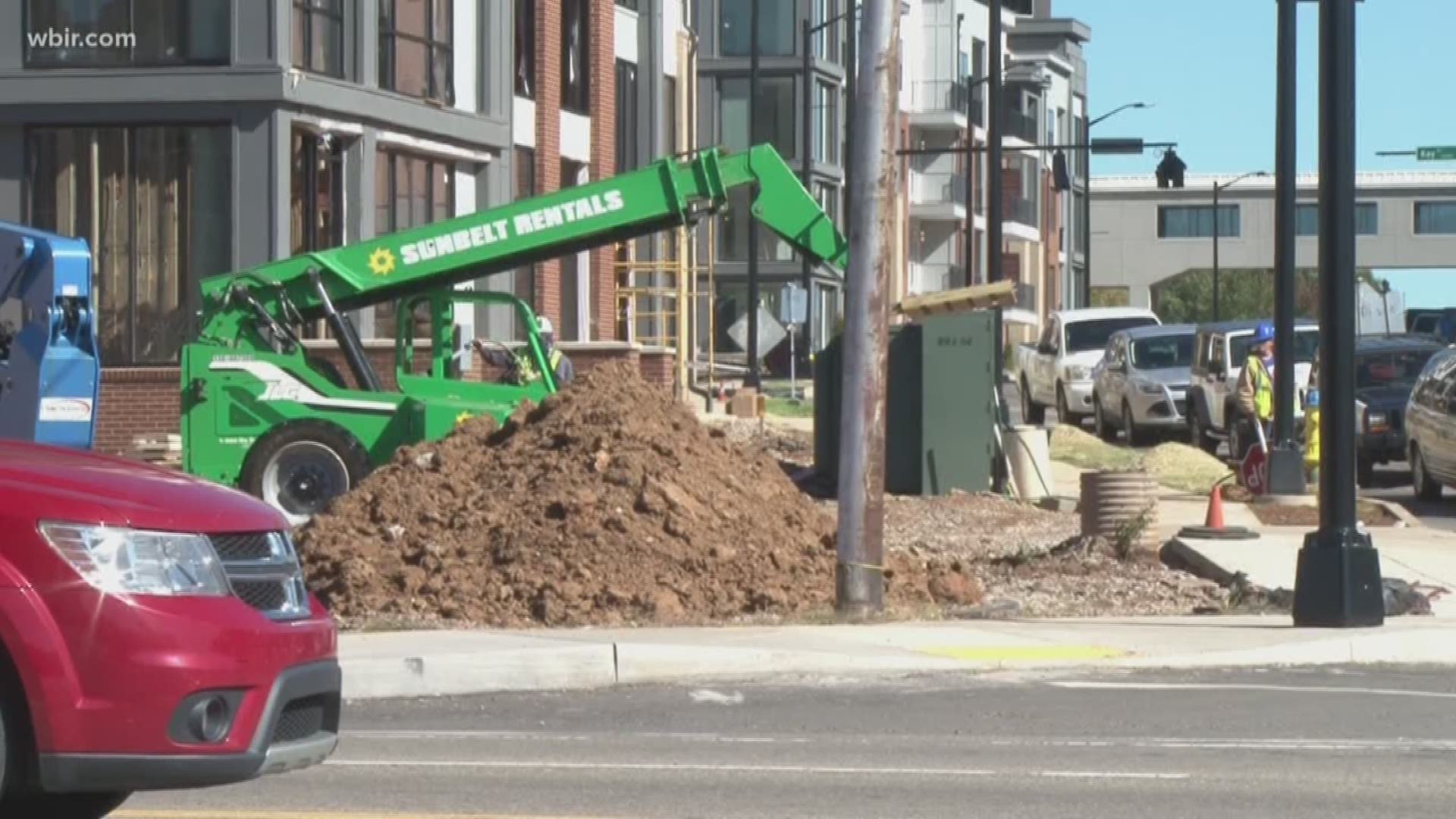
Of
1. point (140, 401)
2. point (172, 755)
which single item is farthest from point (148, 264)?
point (172, 755)

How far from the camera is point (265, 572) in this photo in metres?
7.40

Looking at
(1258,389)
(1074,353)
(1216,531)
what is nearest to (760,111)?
(1074,353)

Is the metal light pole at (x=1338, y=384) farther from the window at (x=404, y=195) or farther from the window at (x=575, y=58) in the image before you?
the window at (x=575, y=58)

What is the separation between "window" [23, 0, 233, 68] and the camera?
1186 inches

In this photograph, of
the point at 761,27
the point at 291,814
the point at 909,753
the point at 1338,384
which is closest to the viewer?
the point at 291,814

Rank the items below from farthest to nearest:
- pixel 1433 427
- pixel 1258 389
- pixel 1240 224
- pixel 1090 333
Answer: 1. pixel 1240 224
2. pixel 1090 333
3. pixel 1258 389
4. pixel 1433 427

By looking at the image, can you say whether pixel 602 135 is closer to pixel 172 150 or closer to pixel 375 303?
pixel 172 150

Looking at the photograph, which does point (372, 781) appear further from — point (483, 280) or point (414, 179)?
point (483, 280)

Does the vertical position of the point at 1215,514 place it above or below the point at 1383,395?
below

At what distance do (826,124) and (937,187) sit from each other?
996 centimetres

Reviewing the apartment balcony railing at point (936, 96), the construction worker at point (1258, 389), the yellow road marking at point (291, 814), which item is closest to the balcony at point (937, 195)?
the apartment balcony railing at point (936, 96)

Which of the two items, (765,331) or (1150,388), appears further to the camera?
(765,331)

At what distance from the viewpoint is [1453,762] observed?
1043 cm

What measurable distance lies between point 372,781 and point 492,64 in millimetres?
28062
